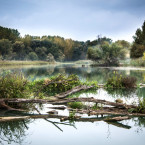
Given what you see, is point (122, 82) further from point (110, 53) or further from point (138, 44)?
point (138, 44)

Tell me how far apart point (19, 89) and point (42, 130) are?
7.59ft

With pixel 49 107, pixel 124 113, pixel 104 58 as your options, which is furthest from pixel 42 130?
pixel 104 58

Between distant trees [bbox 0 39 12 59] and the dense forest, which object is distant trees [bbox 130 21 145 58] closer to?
the dense forest

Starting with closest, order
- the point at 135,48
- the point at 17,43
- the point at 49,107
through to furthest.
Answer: the point at 49,107 → the point at 135,48 → the point at 17,43

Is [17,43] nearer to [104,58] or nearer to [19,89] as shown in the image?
[104,58]

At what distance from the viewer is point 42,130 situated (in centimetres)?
449

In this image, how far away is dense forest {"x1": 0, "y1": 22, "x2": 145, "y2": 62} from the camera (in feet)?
129

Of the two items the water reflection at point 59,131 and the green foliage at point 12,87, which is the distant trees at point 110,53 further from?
the water reflection at point 59,131

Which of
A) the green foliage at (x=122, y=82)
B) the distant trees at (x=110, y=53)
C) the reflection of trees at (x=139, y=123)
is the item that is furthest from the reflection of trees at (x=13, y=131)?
the distant trees at (x=110, y=53)

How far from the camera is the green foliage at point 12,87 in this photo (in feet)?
20.3

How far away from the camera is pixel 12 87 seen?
6.25m

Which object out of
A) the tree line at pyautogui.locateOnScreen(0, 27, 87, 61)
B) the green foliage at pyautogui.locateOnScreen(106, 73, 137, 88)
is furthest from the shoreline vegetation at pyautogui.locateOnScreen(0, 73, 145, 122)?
the tree line at pyautogui.locateOnScreen(0, 27, 87, 61)

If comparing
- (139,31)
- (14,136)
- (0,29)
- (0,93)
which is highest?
(0,29)

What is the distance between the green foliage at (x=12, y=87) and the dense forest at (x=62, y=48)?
10.4 metres
